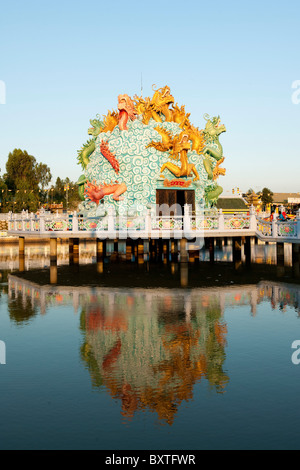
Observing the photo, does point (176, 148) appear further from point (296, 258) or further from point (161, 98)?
point (296, 258)

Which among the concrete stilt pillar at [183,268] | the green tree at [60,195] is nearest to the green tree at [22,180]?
the green tree at [60,195]

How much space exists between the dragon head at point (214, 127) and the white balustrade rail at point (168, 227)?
710cm

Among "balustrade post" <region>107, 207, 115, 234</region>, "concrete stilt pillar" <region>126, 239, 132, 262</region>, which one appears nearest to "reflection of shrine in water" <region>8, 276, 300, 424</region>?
"balustrade post" <region>107, 207, 115, 234</region>

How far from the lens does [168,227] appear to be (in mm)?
27062

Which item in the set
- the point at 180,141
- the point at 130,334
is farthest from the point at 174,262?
the point at 130,334

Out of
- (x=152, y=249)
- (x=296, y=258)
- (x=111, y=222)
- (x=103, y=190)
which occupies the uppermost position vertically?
(x=103, y=190)

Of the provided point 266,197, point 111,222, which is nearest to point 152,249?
point 111,222

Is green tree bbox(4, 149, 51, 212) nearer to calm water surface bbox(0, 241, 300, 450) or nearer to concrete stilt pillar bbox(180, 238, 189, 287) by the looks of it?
concrete stilt pillar bbox(180, 238, 189, 287)

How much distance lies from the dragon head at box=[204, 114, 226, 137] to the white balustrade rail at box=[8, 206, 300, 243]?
7101mm

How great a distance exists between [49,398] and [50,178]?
315 ft

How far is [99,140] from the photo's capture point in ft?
107

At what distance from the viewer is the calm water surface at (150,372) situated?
8.27 m

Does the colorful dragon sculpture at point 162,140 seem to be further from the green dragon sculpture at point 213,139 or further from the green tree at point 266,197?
the green tree at point 266,197

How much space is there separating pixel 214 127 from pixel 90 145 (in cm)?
792
